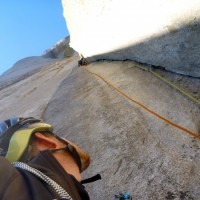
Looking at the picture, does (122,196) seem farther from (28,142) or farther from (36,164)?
(36,164)

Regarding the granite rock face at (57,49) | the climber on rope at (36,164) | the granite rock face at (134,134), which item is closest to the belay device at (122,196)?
the granite rock face at (134,134)

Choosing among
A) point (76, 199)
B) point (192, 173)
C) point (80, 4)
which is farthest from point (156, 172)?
point (80, 4)

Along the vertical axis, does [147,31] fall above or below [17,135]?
below

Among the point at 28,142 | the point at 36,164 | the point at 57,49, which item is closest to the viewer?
the point at 36,164

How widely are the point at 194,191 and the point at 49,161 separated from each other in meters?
1.25

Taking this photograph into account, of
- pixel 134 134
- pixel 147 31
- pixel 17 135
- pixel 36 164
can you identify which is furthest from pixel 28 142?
pixel 147 31

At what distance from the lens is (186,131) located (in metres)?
2.95

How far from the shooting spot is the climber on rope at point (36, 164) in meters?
1.32

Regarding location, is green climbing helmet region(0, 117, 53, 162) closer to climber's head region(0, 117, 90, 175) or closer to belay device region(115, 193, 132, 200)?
climber's head region(0, 117, 90, 175)

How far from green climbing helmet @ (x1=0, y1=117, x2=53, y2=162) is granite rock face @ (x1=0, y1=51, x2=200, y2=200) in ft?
3.12

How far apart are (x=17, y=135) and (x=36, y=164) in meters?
0.50

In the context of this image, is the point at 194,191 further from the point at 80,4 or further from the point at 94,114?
the point at 80,4

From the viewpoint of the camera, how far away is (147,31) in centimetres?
406

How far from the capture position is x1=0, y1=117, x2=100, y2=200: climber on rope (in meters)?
1.32
